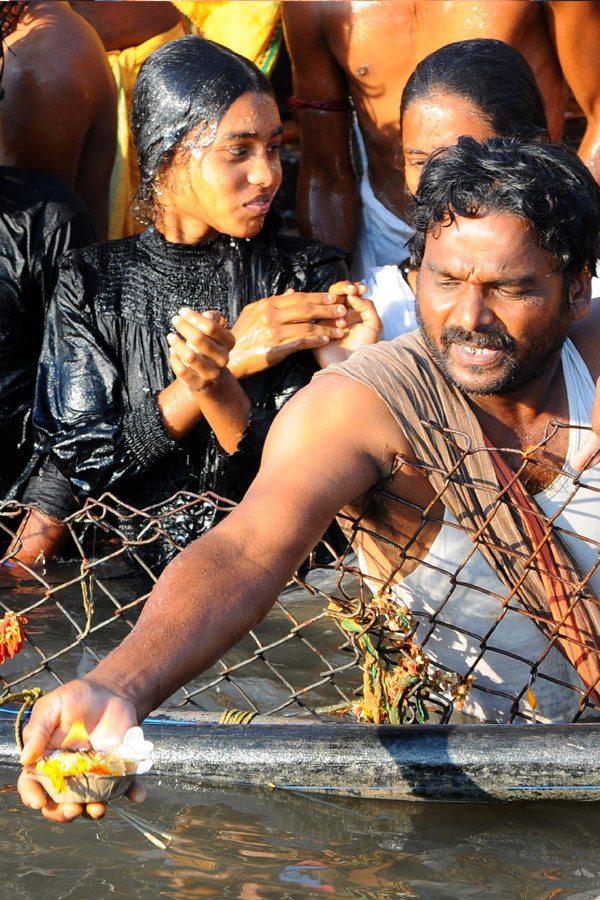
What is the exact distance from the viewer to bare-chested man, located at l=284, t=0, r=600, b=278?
4328 mm

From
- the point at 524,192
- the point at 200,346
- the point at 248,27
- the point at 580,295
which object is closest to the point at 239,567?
the point at 524,192

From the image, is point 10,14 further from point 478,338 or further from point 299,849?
point 299,849

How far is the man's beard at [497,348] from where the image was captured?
2.66 metres

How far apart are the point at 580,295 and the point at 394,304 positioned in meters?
1.12

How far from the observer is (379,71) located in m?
4.66

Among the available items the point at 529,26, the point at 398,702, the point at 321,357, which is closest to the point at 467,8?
the point at 529,26

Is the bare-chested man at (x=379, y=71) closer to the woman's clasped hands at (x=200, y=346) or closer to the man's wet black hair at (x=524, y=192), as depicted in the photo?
the woman's clasped hands at (x=200, y=346)

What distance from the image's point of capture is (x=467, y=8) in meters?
4.36

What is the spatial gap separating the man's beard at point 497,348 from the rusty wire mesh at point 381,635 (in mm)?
159

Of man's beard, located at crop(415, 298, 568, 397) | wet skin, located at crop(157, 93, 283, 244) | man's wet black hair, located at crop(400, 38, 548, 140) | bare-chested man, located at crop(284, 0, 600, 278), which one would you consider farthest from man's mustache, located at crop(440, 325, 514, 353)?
bare-chested man, located at crop(284, 0, 600, 278)

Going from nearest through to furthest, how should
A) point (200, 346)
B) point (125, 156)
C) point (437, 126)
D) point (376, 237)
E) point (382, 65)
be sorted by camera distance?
point (200, 346)
point (437, 126)
point (382, 65)
point (376, 237)
point (125, 156)

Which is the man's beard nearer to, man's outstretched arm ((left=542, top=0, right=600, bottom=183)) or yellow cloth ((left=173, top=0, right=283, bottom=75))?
man's outstretched arm ((left=542, top=0, right=600, bottom=183))

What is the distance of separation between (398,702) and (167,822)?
1.75 feet

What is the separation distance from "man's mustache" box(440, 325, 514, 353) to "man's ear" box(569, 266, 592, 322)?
0.24 metres
